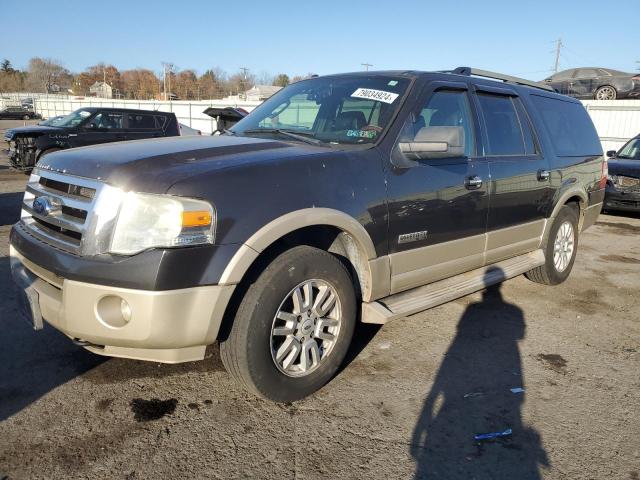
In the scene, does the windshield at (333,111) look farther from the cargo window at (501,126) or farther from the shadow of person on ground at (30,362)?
the shadow of person on ground at (30,362)

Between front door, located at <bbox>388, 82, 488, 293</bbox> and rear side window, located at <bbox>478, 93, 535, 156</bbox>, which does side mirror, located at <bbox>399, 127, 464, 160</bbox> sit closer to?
front door, located at <bbox>388, 82, 488, 293</bbox>

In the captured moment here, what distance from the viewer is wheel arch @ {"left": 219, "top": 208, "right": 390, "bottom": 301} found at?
2.62 meters

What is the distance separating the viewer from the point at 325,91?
4074mm

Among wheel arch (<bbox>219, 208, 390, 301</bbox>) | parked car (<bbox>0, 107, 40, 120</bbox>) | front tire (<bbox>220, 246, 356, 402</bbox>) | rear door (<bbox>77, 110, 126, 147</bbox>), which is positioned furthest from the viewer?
parked car (<bbox>0, 107, 40, 120</bbox>)

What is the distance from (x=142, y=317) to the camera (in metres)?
2.45

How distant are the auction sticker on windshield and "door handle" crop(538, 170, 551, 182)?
73.5 inches

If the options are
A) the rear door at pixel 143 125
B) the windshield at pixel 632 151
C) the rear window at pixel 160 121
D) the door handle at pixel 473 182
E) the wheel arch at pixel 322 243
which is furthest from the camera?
the rear window at pixel 160 121

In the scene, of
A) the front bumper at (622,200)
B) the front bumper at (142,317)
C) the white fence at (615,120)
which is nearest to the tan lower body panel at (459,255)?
the front bumper at (142,317)

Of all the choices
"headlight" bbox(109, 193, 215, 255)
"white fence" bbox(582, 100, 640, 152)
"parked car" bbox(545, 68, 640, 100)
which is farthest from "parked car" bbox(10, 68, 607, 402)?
"parked car" bbox(545, 68, 640, 100)

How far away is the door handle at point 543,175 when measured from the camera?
4709 mm

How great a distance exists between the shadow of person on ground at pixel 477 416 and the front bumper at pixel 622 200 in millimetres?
6776

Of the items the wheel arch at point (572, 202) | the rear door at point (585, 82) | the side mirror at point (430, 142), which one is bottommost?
the wheel arch at point (572, 202)

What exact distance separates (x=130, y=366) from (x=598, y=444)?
9.34ft

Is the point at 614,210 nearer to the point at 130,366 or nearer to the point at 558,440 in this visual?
the point at 558,440
